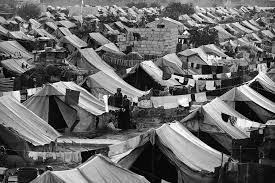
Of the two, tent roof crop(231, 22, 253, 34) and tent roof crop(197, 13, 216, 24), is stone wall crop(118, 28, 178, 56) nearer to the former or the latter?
tent roof crop(231, 22, 253, 34)

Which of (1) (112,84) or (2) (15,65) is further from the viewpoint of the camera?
(2) (15,65)

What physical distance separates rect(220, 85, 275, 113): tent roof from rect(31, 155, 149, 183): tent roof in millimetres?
8045

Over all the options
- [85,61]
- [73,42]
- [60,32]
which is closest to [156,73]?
[85,61]

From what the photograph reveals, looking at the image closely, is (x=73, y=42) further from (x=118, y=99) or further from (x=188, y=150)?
(x=188, y=150)

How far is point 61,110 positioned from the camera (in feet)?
64.3

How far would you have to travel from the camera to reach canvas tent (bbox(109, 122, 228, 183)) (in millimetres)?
14242

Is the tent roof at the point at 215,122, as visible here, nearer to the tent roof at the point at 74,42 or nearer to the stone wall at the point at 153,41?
A: the stone wall at the point at 153,41

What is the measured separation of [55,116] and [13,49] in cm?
1389

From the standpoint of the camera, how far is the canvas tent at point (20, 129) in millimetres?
15711

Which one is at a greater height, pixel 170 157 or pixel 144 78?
pixel 170 157

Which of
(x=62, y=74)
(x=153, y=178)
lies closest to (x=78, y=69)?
(x=62, y=74)

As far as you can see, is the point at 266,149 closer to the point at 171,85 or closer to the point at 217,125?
the point at 217,125

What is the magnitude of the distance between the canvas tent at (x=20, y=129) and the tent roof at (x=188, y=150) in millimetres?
2866

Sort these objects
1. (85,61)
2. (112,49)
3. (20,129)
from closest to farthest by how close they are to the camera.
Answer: (20,129) → (85,61) → (112,49)
